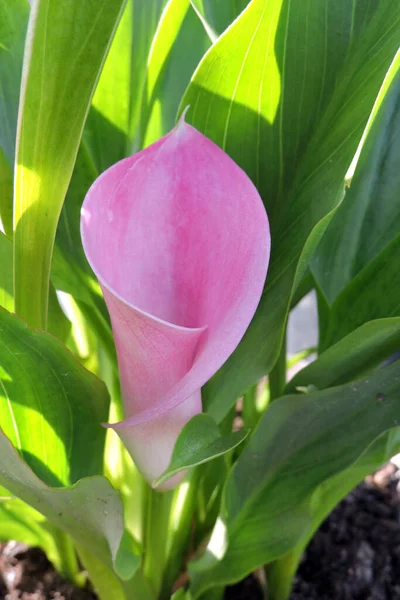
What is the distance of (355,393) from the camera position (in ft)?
1.18

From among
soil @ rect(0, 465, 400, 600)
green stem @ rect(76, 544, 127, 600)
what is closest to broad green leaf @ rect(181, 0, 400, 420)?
green stem @ rect(76, 544, 127, 600)

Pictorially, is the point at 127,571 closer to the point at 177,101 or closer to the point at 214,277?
the point at 214,277

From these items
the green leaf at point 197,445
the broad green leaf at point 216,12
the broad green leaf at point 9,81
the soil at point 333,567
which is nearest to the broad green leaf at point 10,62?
the broad green leaf at point 9,81

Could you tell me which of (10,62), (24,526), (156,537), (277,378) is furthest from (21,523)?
(10,62)

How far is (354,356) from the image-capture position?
1.14ft

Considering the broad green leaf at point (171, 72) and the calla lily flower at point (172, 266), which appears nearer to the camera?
the calla lily flower at point (172, 266)

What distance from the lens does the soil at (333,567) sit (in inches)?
21.6

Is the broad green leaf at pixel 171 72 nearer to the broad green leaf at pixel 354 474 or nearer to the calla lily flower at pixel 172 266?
the calla lily flower at pixel 172 266

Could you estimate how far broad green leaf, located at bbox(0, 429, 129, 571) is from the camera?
295 mm

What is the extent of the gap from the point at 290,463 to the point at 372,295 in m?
0.12

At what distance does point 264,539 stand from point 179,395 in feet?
0.65

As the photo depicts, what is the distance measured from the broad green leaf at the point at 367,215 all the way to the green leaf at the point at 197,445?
0.19 meters

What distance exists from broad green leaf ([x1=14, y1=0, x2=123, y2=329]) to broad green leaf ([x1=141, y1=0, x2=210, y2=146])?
172mm

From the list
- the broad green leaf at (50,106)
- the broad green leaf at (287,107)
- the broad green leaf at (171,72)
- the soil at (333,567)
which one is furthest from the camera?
the soil at (333,567)
